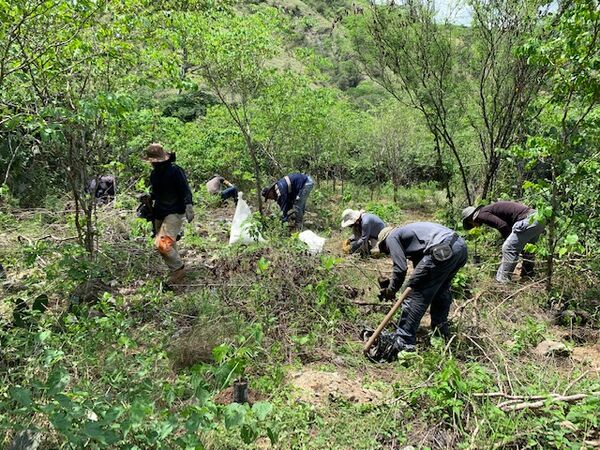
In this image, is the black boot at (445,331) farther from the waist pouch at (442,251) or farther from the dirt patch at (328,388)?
the dirt patch at (328,388)

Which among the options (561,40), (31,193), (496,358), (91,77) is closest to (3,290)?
(91,77)

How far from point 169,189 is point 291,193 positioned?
2796mm

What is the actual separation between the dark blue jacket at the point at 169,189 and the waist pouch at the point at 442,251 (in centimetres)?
257

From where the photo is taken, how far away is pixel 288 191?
7445 millimetres

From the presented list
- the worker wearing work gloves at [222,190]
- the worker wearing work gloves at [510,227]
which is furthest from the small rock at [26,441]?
the worker wearing work gloves at [222,190]

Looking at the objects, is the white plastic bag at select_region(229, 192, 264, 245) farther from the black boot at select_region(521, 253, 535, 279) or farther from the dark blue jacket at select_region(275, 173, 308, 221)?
the black boot at select_region(521, 253, 535, 279)

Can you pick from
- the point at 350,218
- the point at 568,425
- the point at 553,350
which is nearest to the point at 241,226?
the point at 350,218

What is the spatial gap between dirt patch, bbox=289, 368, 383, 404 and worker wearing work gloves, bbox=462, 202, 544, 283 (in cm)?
296

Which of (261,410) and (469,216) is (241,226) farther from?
(261,410)

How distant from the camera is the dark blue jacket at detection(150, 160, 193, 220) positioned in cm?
500

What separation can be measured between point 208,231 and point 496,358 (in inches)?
190

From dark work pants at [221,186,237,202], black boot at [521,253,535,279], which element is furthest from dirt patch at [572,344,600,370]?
dark work pants at [221,186,237,202]

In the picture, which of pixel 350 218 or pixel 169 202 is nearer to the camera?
pixel 169 202

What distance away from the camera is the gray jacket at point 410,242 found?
3959 millimetres
